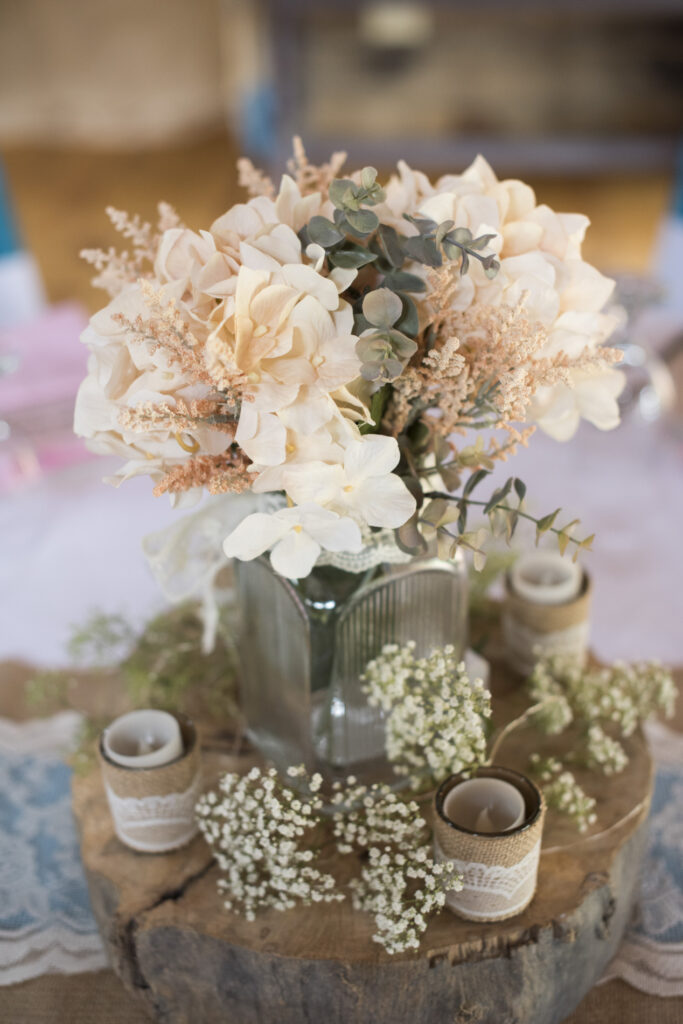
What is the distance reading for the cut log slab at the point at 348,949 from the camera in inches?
29.5

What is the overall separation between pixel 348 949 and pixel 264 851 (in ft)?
0.39

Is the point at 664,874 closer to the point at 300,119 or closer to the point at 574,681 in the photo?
the point at 574,681

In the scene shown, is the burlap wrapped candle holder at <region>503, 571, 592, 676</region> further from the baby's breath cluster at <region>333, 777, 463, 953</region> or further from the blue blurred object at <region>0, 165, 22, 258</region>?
the blue blurred object at <region>0, 165, 22, 258</region>

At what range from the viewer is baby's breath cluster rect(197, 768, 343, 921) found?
0.75 meters

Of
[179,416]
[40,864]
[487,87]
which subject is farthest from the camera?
[487,87]

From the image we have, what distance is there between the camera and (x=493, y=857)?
28.3 inches

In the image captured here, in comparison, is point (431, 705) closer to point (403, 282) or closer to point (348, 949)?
point (348, 949)

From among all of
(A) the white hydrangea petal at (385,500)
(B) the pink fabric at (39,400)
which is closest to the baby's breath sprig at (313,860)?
(A) the white hydrangea petal at (385,500)

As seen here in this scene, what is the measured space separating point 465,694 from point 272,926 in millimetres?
248

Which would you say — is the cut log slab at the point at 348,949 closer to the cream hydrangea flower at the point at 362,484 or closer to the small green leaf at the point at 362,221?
the cream hydrangea flower at the point at 362,484

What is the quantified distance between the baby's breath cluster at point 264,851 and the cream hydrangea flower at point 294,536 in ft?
0.65

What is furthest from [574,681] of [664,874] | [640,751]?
[664,874]

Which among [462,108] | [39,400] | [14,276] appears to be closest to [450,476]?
[39,400]

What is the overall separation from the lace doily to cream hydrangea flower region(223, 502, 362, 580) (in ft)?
1.55
